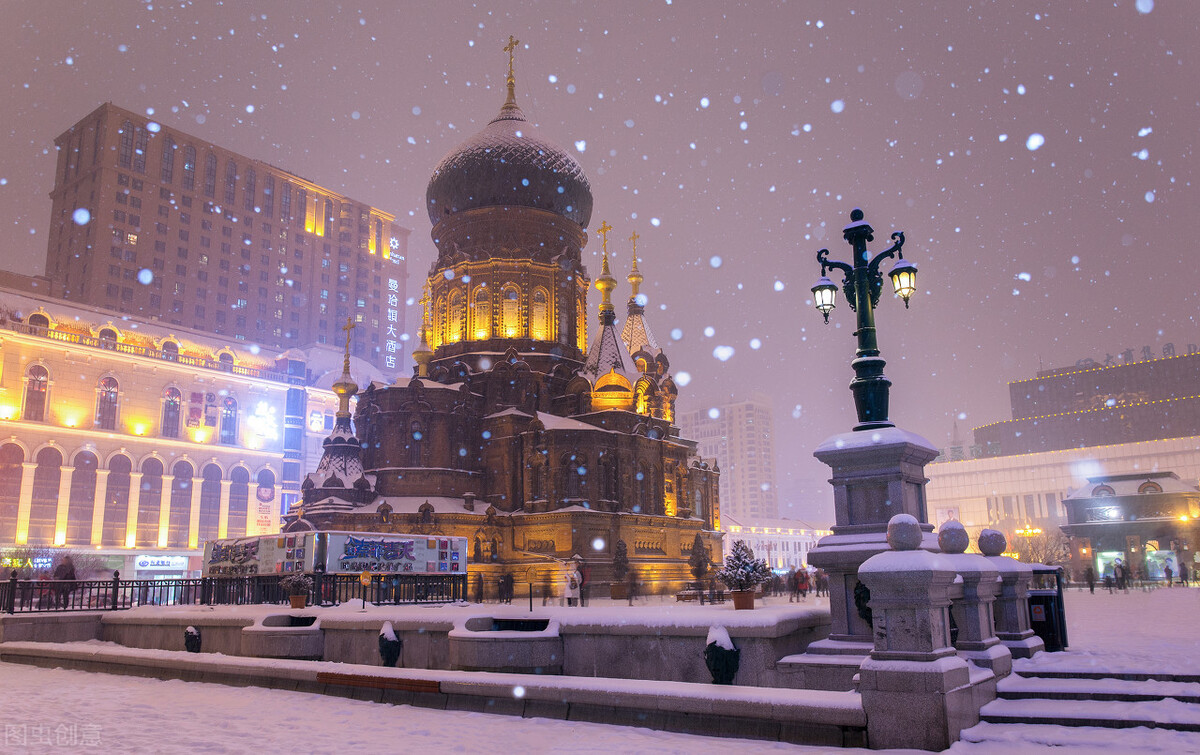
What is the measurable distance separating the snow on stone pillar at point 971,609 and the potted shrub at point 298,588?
12.4 metres

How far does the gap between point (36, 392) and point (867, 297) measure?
60453 millimetres

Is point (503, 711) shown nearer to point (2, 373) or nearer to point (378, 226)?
point (2, 373)

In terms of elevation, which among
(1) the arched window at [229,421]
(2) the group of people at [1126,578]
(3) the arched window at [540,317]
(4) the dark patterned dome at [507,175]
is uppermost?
(4) the dark patterned dome at [507,175]

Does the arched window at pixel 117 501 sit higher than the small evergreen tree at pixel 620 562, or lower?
higher

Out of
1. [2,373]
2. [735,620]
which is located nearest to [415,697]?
[735,620]

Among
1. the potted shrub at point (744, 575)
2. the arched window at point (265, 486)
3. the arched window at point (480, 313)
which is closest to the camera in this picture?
the potted shrub at point (744, 575)

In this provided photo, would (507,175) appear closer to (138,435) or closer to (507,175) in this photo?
(507,175)

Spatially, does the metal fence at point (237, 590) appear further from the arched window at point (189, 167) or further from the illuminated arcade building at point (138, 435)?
the arched window at point (189, 167)

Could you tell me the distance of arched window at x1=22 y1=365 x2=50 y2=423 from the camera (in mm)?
55819

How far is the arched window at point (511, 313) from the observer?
4647 cm

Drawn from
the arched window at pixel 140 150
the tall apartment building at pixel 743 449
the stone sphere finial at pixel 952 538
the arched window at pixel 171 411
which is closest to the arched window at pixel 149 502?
the arched window at pixel 171 411

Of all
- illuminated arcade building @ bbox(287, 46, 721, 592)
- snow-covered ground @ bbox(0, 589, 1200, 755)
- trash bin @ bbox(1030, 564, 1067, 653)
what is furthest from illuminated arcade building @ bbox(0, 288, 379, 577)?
trash bin @ bbox(1030, 564, 1067, 653)

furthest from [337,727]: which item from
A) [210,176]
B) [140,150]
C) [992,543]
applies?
[210,176]

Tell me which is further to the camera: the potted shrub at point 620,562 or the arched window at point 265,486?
the arched window at point 265,486
